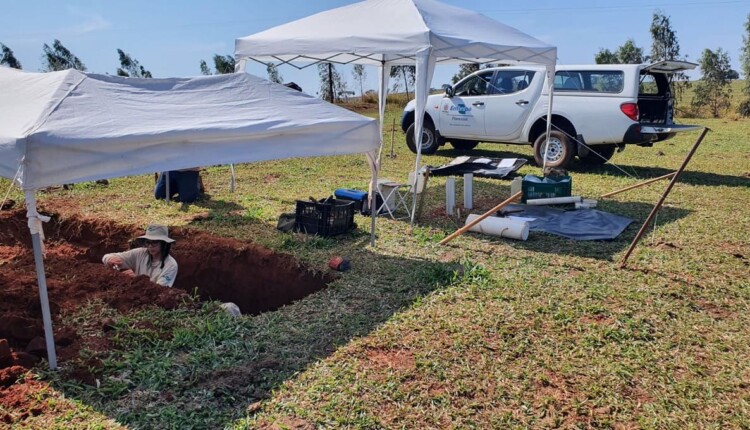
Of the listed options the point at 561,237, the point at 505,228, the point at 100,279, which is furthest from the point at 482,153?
the point at 100,279

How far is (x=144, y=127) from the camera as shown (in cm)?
372

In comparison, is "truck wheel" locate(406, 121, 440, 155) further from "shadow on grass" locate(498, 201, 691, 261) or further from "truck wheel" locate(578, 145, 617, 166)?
"shadow on grass" locate(498, 201, 691, 261)

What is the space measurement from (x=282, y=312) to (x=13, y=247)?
3337 mm

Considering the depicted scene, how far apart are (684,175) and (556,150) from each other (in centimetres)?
243

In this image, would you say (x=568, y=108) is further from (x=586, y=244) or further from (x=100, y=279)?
(x=100, y=279)

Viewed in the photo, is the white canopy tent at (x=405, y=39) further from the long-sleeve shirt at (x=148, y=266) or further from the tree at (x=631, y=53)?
the tree at (x=631, y=53)

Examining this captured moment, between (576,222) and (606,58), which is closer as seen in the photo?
(576,222)

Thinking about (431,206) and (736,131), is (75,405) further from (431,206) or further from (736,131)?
(736,131)

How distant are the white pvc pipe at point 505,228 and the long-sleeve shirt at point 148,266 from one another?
3.21 m

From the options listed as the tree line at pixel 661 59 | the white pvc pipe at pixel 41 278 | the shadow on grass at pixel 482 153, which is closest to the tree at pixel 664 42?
the tree line at pixel 661 59

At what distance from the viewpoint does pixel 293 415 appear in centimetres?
297

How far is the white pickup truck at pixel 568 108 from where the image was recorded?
9664 mm

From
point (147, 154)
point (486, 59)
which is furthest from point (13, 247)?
point (486, 59)

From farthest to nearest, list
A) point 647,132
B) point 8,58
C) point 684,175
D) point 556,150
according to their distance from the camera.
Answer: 1. point 8,58
2. point 556,150
3. point 684,175
4. point 647,132
